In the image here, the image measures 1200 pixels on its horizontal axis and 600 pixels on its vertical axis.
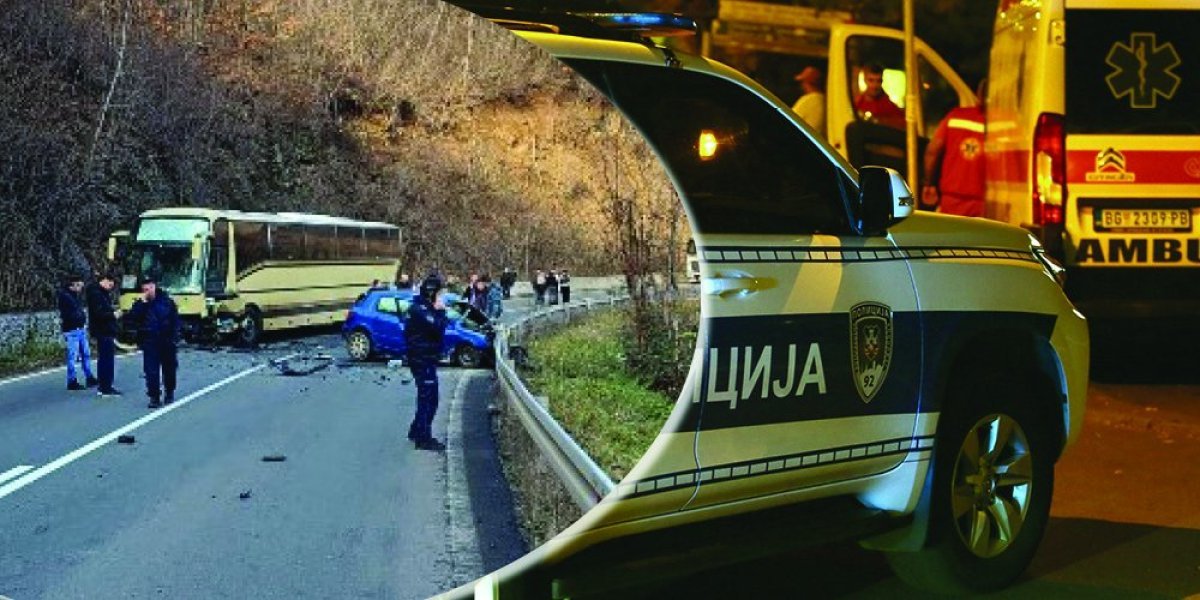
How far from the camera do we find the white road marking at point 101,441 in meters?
2.76

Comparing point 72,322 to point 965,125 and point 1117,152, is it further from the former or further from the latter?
point 965,125

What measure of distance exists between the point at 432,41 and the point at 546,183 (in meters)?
0.41

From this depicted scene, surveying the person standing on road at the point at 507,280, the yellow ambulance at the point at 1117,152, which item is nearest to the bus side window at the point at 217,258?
the person standing on road at the point at 507,280

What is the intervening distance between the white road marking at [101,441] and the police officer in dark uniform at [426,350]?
12.8 inches

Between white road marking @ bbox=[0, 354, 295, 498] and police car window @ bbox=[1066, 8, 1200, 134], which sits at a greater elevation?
police car window @ bbox=[1066, 8, 1200, 134]

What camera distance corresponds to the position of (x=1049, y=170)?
9.55 metres

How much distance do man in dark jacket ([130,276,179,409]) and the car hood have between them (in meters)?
2.31

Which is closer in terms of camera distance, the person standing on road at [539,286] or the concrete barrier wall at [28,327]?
the concrete barrier wall at [28,327]

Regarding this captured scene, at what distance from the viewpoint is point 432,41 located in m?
3.14

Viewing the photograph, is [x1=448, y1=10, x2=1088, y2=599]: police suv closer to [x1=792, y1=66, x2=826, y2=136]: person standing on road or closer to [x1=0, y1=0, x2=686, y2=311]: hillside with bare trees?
[x1=0, y1=0, x2=686, y2=311]: hillside with bare trees

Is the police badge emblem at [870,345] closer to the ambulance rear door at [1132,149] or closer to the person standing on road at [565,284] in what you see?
the person standing on road at [565,284]

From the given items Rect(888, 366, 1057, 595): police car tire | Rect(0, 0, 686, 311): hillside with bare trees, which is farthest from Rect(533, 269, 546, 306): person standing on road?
Rect(888, 366, 1057, 595): police car tire

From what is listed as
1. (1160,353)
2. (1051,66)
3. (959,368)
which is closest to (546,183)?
(959,368)

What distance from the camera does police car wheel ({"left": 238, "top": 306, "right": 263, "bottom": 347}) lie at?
3197 mm
